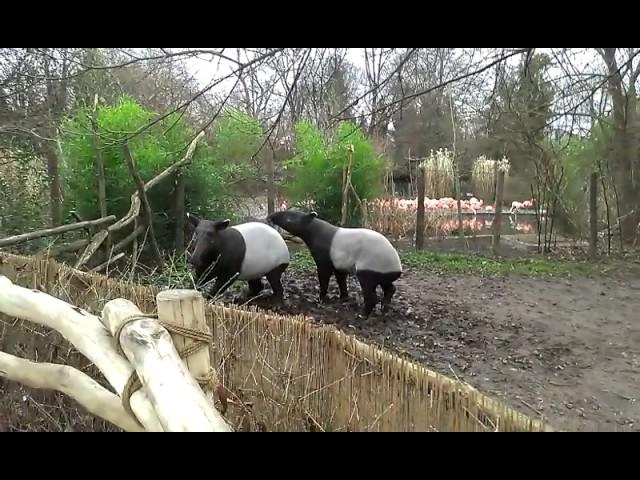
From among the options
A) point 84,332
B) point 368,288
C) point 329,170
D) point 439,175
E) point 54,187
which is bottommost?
point 368,288

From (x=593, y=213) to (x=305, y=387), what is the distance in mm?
7769

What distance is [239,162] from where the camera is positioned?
31.3 ft

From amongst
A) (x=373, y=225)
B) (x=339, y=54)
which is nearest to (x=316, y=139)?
(x=373, y=225)

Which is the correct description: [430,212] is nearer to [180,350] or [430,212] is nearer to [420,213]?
[420,213]

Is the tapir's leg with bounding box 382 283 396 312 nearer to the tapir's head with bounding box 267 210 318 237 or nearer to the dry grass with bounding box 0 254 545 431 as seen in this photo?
the tapir's head with bounding box 267 210 318 237

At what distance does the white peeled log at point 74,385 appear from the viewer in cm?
166

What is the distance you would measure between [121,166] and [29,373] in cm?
476

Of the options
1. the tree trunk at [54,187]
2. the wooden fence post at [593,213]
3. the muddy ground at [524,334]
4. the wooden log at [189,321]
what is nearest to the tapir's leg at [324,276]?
the muddy ground at [524,334]

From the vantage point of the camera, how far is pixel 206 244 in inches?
177

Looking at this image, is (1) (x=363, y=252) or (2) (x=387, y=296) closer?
(1) (x=363, y=252)

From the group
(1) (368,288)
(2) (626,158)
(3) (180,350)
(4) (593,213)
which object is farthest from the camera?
→ (2) (626,158)

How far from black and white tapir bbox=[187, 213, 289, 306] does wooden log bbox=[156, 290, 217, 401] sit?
2951 mm

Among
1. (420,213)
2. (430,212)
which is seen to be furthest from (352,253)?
(430,212)
